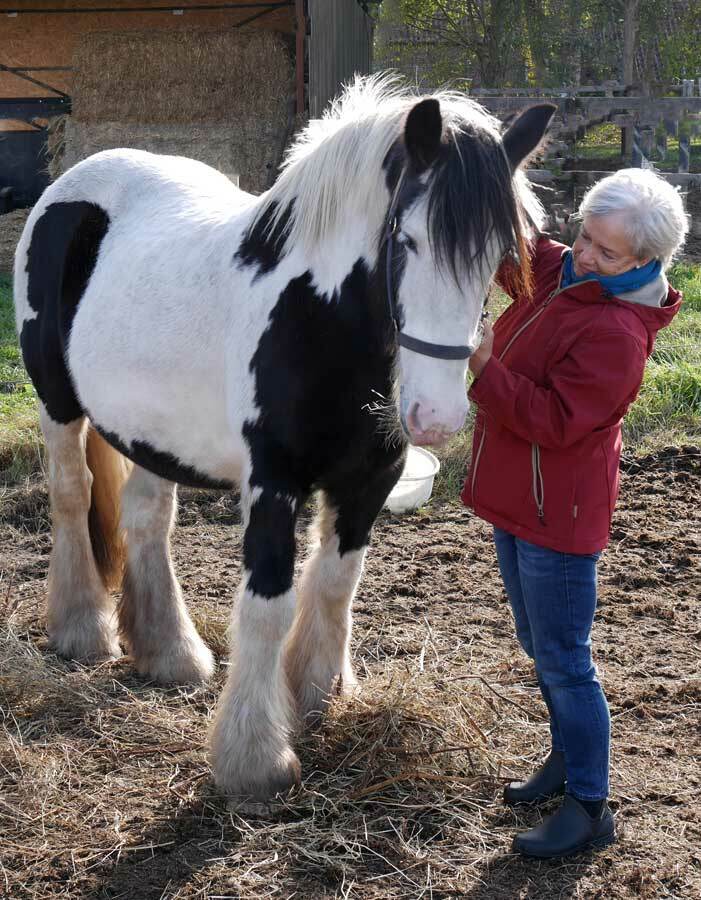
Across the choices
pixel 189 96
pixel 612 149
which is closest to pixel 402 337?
pixel 189 96

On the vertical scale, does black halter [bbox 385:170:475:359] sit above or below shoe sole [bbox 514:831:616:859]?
above

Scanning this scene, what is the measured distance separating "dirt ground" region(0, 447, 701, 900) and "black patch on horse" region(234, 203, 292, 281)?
4.43 ft

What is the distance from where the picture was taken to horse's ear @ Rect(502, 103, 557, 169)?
2.27 metres

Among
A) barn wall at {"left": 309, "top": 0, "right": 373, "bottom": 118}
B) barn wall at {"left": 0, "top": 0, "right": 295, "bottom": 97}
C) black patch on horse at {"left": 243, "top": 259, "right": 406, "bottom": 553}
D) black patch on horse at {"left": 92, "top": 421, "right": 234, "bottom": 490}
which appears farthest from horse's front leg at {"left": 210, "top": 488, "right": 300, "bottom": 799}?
barn wall at {"left": 0, "top": 0, "right": 295, "bottom": 97}

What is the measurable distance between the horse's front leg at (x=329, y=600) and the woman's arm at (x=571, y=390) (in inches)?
27.5

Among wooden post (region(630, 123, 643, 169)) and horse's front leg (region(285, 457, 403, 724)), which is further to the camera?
wooden post (region(630, 123, 643, 169))

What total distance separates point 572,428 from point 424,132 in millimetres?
718

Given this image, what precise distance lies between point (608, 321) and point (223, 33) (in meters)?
9.17

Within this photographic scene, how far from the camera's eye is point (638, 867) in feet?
7.68

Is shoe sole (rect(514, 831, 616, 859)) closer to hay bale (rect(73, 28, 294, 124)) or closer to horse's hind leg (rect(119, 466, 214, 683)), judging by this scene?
horse's hind leg (rect(119, 466, 214, 683))

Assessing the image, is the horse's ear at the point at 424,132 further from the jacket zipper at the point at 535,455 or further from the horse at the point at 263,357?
the jacket zipper at the point at 535,455

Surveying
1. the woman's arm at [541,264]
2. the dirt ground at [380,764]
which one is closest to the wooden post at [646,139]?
the dirt ground at [380,764]

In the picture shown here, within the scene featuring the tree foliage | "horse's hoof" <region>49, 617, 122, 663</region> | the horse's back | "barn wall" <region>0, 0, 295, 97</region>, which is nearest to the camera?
the horse's back

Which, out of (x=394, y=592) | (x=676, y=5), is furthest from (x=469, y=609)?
(x=676, y=5)
